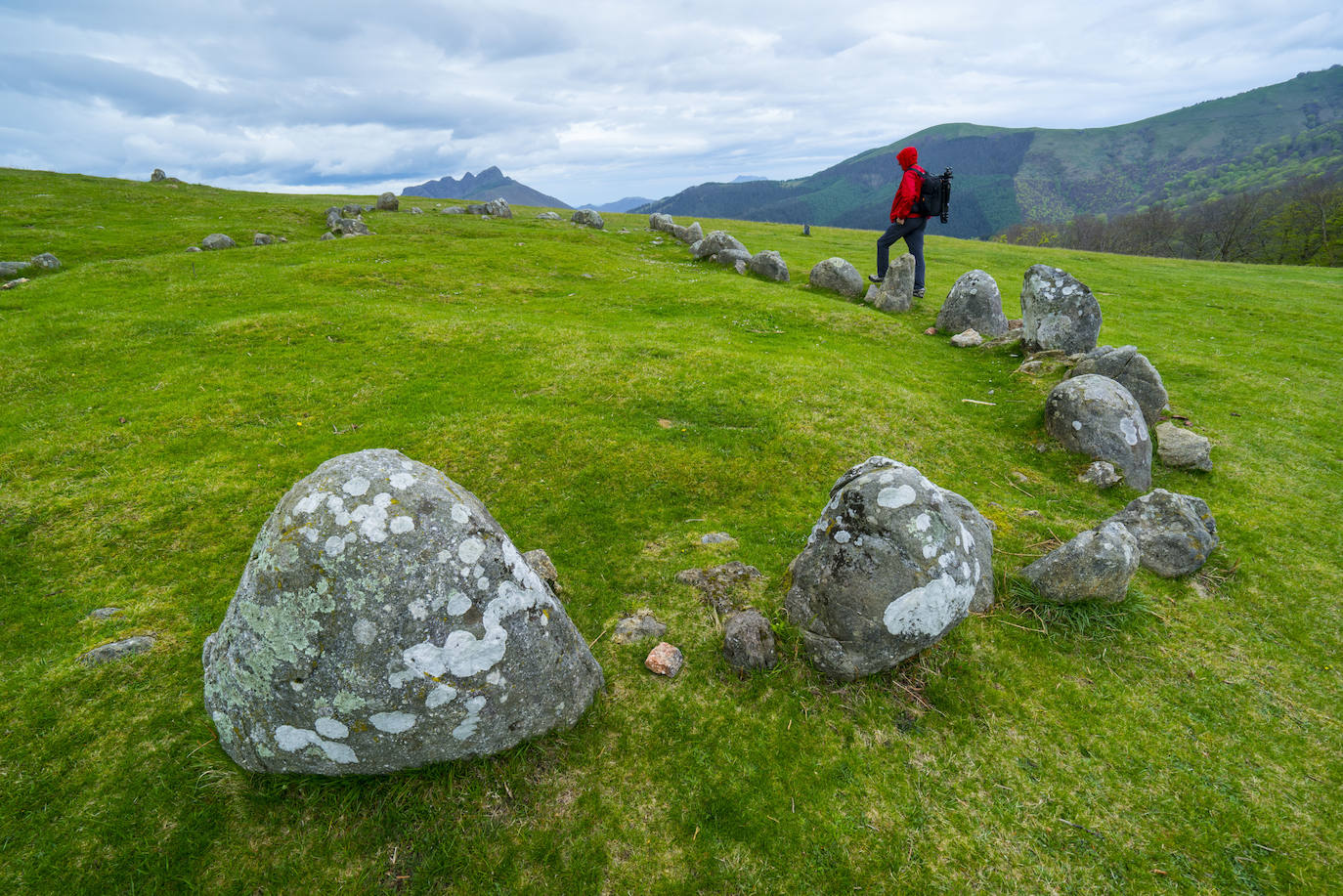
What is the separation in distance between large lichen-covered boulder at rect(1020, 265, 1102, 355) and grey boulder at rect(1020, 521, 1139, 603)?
1293cm

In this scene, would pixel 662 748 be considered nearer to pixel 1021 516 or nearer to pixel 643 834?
pixel 643 834

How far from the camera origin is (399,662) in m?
5.19

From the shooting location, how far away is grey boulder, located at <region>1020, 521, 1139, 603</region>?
793 centimetres

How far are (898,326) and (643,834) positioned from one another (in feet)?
71.3

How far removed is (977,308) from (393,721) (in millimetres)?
23902

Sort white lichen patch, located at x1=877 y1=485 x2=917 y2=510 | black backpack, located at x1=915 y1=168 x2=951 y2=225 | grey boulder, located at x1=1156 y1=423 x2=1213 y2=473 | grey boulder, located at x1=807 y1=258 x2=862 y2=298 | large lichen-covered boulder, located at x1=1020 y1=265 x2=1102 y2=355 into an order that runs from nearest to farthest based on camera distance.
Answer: white lichen patch, located at x1=877 y1=485 x2=917 y2=510 → grey boulder, located at x1=1156 y1=423 x2=1213 y2=473 → large lichen-covered boulder, located at x1=1020 y1=265 x2=1102 y2=355 → black backpack, located at x1=915 y1=168 x2=951 y2=225 → grey boulder, located at x1=807 y1=258 x2=862 y2=298

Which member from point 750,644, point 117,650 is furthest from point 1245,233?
point 117,650

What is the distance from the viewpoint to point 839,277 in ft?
91.6

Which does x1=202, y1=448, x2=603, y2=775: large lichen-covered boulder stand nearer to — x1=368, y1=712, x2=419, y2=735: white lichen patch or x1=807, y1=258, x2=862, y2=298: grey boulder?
x1=368, y1=712, x2=419, y2=735: white lichen patch

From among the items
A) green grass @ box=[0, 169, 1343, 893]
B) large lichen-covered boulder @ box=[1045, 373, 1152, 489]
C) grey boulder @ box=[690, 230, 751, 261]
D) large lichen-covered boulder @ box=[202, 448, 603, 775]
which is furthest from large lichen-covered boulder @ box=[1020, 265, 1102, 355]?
large lichen-covered boulder @ box=[202, 448, 603, 775]

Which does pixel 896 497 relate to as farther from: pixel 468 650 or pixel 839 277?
pixel 839 277

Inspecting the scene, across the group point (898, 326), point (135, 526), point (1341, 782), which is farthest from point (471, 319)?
point (1341, 782)

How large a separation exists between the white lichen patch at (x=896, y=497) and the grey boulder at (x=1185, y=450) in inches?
417

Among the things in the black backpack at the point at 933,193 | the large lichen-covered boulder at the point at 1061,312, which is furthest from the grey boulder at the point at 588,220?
the large lichen-covered boulder at the point at 1061,312
